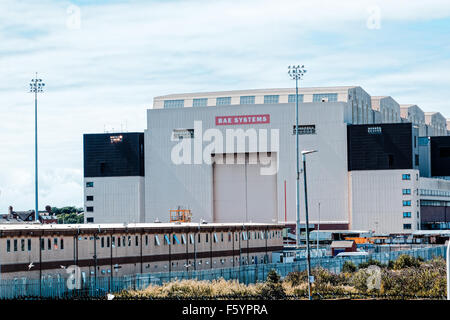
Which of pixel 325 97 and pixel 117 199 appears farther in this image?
pixel 325 97

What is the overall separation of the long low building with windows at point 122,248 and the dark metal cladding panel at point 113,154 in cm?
6631

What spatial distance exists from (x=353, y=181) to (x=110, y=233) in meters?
89.0

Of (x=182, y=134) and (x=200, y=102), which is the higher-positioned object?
(x=200, y=102)

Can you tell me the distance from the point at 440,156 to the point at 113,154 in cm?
7934

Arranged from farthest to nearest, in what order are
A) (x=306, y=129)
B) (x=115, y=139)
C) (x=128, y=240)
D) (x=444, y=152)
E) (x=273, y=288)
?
(x=444, y=152)
(x=115, y=139)
(x=306, y=129)
(x=128, y=240)
(x=273, y=288)

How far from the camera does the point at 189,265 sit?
259 feet

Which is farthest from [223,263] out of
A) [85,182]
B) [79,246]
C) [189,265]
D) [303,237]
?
[85,182]

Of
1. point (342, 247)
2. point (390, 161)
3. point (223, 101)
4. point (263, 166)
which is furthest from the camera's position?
point (223, 101)

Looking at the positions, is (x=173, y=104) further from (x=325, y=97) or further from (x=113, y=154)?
(x=325, y=97)

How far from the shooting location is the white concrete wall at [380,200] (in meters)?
149

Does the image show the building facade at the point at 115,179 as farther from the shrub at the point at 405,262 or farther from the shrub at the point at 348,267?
the shrub at the point at 348,267

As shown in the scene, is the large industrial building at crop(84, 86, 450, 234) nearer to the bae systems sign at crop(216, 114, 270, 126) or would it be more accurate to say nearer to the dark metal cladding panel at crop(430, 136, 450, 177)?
the bae systems sign at crop(216, 114, 270, 126)

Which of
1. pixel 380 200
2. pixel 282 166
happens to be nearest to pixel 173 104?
pixel 282 166

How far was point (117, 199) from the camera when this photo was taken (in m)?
161
